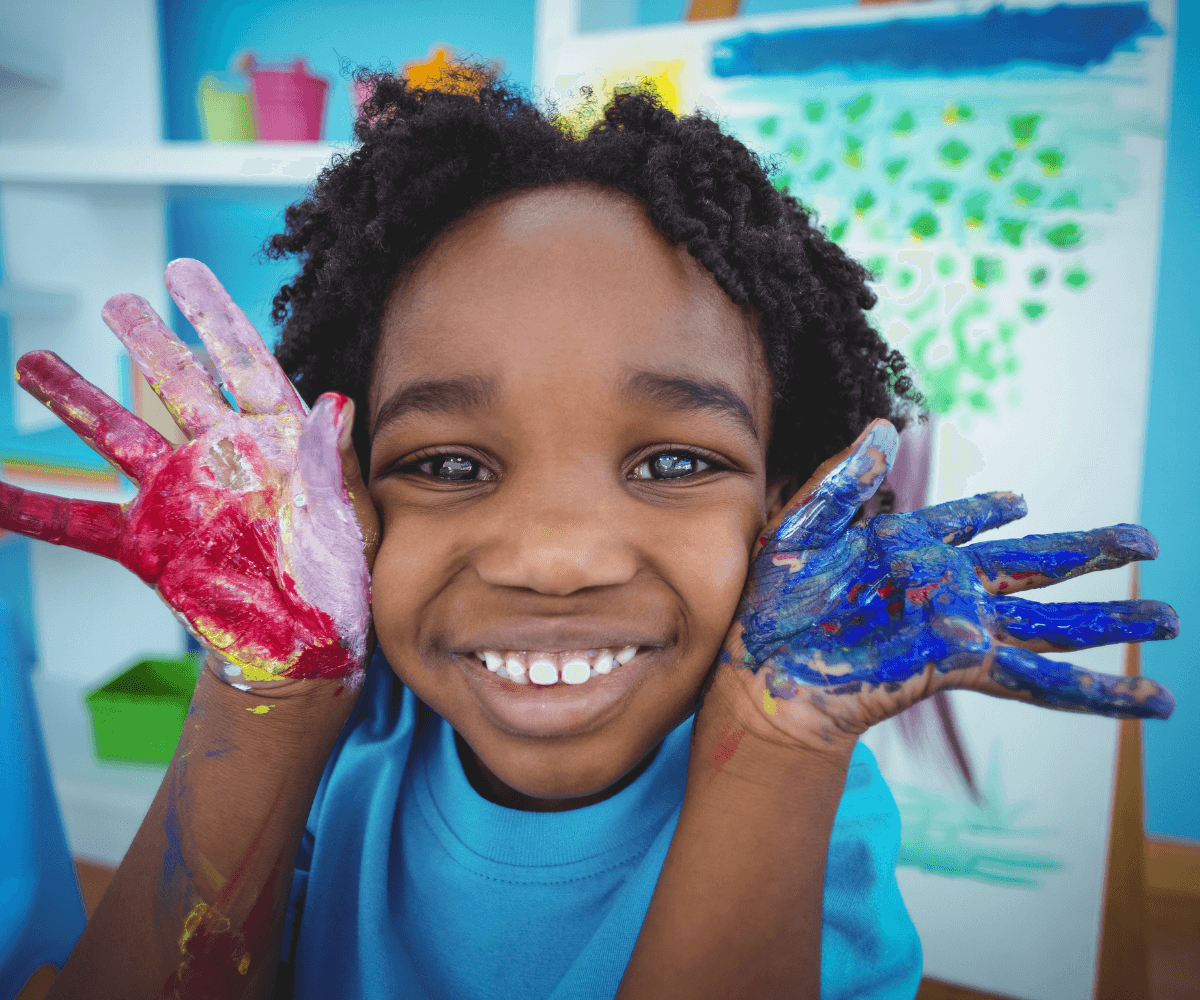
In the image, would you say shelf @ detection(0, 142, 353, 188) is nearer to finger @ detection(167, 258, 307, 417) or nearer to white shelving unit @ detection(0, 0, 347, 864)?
white shelving unit @ detection(0, 0, 347, 864)

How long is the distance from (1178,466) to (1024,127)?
91 cm

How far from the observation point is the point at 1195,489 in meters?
1.78

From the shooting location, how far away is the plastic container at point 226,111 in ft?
5.74

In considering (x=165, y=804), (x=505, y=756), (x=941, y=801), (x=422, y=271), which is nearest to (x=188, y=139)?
(x=422, y=271)

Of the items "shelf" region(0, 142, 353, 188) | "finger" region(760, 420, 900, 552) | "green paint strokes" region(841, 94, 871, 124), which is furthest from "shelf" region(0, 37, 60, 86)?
"finger" region(760, 420, 900, 552)

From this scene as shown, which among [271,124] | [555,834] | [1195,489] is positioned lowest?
[555,834]

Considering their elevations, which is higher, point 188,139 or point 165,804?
point 188,139

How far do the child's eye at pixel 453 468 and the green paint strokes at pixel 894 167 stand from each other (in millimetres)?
1249

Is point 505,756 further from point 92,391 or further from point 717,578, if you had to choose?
point 92,391

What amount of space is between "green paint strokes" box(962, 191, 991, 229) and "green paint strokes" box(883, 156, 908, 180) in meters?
0.14

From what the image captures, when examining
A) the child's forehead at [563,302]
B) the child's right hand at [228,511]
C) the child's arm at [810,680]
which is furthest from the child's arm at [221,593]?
the child's arm at [810,680]

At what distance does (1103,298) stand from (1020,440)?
0.30 metres

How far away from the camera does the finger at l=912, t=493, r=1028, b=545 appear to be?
0.70m

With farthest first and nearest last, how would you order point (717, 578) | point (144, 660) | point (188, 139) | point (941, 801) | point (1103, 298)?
point (188, 139) < point (144, 660) < point (941, 801) < point (1103, 298) < point (717, 578)
